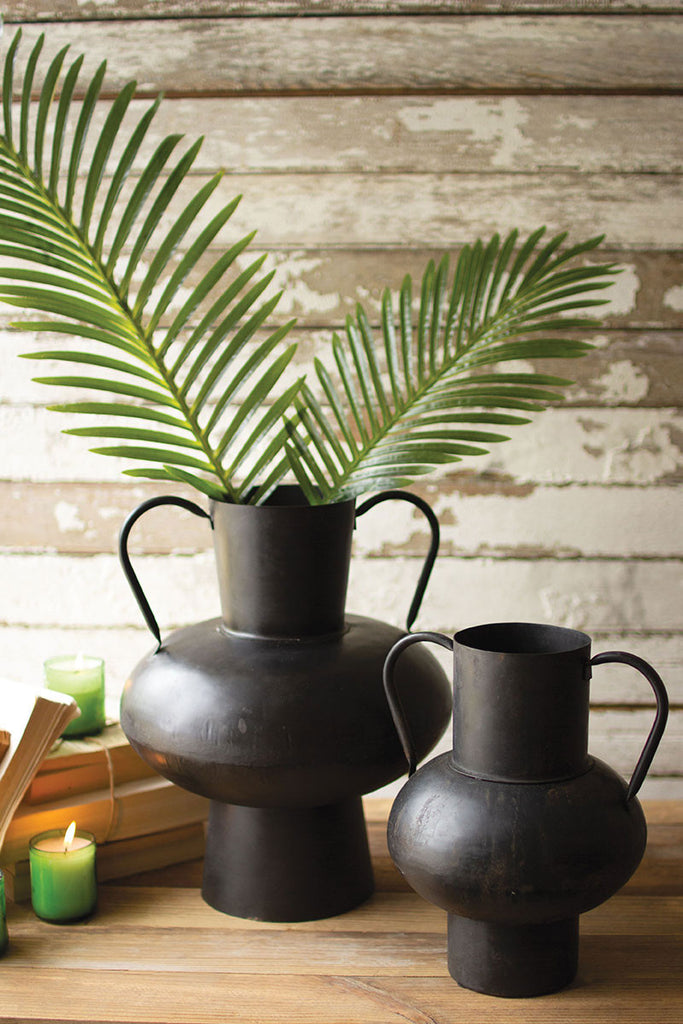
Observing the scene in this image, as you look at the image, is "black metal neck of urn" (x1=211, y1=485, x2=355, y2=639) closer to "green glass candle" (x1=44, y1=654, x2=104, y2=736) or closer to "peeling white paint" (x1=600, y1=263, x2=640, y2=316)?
"green glass candle" (x1=44, y1=654, x2=104, y2=736)

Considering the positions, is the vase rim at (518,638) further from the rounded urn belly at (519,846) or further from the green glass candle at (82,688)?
the green glass candle at (82,688)

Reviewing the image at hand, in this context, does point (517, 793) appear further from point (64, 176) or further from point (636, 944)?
point (64, 176)

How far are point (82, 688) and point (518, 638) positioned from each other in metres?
0.55

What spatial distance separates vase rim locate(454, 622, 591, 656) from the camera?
3.07ft

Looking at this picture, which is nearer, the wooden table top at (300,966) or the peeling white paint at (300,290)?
the wooden table top at (300,966)

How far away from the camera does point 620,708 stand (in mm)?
1523

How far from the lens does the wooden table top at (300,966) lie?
884 millimetres

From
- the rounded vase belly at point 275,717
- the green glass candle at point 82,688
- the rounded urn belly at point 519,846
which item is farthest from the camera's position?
the green glass candle at point 82,688

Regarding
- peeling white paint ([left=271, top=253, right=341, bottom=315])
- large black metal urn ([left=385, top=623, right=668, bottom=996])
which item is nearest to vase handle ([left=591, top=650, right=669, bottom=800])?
large black metal urn ([left=385, top=623, right=668, bottom=996])

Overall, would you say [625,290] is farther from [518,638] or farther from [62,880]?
[62,880]

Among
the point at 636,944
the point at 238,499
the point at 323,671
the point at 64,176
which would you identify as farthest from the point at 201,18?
the point at 636,944

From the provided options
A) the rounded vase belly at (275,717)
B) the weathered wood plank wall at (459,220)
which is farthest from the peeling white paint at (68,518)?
the rounded vase belly at (275,717)

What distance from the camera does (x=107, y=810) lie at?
113cm

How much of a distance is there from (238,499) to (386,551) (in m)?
0.49
